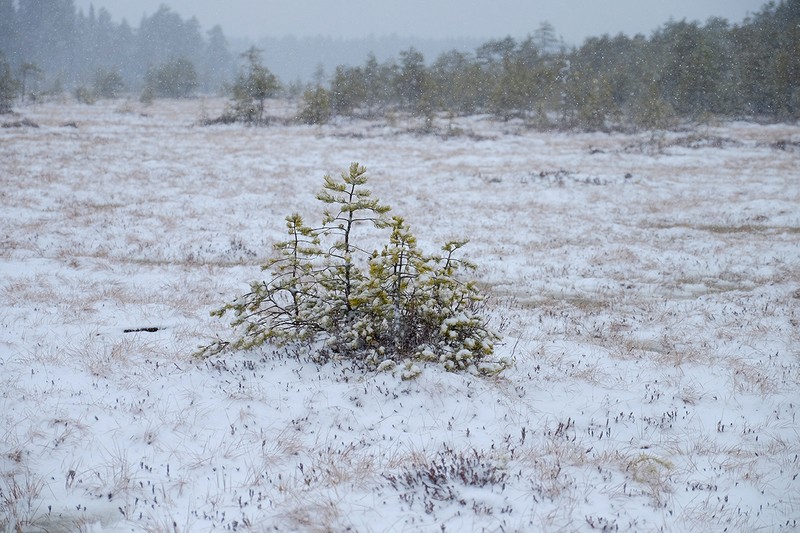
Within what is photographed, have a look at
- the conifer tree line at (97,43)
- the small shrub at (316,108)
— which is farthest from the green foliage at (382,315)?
the conifer tree line at (97,43)

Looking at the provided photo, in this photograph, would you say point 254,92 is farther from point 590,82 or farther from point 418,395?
point 418,395

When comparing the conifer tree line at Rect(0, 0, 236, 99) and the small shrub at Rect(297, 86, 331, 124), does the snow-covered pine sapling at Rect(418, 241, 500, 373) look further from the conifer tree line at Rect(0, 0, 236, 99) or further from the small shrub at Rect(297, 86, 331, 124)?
the conifer tree line at Rect(0, 0, 236, 99)

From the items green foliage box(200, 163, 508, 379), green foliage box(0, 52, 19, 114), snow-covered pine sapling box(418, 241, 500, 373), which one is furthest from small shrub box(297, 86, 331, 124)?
snow-covered pine sapling box(418, 241, 500, 373)

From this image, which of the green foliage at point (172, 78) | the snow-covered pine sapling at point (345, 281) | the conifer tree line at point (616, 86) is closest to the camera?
the snow-covered pine sapling at point (345, 281)

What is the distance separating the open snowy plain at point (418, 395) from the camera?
12.4 ft

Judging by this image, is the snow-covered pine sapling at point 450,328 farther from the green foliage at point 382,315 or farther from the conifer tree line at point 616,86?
the conifer tree line at point 616,86

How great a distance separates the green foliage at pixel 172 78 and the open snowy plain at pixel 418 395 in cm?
7098

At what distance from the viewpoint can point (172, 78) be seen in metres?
76.9

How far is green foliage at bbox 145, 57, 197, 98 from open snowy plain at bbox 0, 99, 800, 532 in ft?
233

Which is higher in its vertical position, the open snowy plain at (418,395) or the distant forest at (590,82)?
the distant forest at (590,82)

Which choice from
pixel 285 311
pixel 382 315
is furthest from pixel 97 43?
pixel 382 315

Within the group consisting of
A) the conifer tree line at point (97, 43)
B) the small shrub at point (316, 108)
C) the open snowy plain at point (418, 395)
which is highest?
the conifer tree line at point (97, 43)

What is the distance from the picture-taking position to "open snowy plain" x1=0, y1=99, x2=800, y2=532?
3.77 meters

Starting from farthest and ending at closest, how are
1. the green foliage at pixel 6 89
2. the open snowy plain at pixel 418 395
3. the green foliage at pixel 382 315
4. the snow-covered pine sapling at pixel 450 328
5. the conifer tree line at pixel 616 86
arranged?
the conifer tree line at pixel 616 86 < the green foliage at pixel 6 89 < the green foliage at pixel 382 315 < the snow-covered pine sapling at pixel 450 328 < the open snowy plain at pixel 418 395
